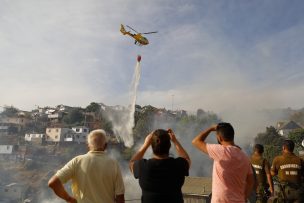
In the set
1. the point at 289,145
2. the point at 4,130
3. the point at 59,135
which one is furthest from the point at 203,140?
the point at 4,130

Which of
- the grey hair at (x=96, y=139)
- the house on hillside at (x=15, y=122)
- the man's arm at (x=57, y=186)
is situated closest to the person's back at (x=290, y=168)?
the grey hair at (x=96, y=139)

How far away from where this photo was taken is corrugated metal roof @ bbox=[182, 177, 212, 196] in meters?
27.4

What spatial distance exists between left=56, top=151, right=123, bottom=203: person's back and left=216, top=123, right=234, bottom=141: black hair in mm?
1768

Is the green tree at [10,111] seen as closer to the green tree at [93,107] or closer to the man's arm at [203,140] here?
the green tree at [93,107]

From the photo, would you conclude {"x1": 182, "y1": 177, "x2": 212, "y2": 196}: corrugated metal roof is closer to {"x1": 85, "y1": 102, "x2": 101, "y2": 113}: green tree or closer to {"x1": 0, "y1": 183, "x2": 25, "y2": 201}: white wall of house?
{"x1": 0, "y1": 183, "x2": 25, "y2": 201}: white wall of house

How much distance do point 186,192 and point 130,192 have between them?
17193mm

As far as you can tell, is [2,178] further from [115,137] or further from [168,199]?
[168,199]

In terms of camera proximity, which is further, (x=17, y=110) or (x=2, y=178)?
(x=17, y=110)

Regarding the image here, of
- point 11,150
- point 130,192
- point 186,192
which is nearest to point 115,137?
point 11,150

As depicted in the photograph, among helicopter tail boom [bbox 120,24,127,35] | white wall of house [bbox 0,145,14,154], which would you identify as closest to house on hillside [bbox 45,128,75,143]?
white wall of house [bbox 0,145,14,154]

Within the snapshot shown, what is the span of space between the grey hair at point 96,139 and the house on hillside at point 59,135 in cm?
9551

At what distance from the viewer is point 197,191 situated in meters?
27.8

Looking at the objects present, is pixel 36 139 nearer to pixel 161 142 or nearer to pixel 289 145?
pixel 289 145

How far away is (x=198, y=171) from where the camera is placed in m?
74.3
